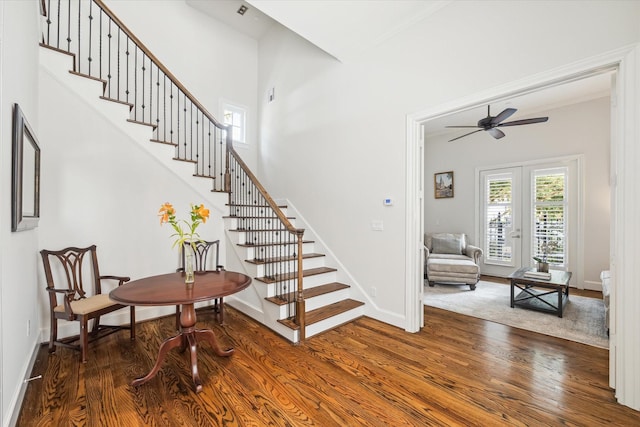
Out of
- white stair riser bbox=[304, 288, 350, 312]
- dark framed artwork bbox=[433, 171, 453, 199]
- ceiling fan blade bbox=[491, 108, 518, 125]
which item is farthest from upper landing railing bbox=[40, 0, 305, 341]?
dark framed artwork bbox=[433, 171, 453, 199]

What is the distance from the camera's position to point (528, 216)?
550 cm

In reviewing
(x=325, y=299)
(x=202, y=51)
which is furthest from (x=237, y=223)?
(x=202, y=51)

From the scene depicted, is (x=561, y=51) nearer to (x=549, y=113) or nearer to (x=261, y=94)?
(x=549, y=113)

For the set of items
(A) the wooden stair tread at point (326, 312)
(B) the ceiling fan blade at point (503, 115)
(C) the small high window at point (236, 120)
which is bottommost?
(A) the wooden stair tread at point (326, 312)

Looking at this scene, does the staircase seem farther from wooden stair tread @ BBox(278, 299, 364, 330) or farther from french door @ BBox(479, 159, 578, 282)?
french door @ BBox(479, 159, 578, 282)

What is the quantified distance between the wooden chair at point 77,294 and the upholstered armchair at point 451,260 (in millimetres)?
4579

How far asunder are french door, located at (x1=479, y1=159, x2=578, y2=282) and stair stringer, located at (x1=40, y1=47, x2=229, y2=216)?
5.54 meters

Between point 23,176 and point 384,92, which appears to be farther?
point 384,92

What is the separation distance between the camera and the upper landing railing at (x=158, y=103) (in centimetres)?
322

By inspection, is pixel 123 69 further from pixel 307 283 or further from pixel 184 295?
pixel 307 283

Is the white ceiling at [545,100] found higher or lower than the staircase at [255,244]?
higher

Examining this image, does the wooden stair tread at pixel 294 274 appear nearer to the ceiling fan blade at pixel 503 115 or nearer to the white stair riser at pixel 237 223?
the white stair riser at pixel 237 223

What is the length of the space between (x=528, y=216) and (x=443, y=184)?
1847mm

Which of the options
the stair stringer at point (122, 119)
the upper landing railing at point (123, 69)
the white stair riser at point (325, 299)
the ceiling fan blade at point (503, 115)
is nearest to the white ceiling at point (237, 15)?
the upper landing railing at point (123, 69)
